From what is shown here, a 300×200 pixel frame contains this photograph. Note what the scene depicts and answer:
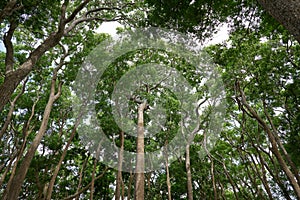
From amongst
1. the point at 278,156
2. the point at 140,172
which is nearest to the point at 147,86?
the point at 140,172

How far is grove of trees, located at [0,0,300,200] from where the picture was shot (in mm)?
6359

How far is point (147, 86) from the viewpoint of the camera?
1517cm

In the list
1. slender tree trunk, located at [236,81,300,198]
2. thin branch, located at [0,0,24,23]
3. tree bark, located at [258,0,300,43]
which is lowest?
tree bark, located at [258,0,300,43]

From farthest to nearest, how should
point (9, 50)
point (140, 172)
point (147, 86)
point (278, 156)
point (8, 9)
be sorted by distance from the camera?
point (147, 86), point (140, 172), point (278, 156), point (9, 50), point (8, 9)

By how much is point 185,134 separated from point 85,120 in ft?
22.8

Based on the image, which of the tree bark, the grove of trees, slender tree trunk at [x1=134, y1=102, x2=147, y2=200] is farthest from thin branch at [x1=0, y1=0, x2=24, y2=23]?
slender tree trunk at [x1=134, y1=102, x2=147, y2=200]

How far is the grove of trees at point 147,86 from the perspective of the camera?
6.36 meters

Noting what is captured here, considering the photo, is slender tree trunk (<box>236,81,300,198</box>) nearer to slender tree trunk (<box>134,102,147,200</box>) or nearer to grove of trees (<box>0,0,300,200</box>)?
grove of trees (<box>0,0,300,200</box>)

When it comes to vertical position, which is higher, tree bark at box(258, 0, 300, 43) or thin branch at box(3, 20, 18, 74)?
thin branch at box(3, 20, 18, 74)

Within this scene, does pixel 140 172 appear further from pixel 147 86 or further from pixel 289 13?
pixel 289 13

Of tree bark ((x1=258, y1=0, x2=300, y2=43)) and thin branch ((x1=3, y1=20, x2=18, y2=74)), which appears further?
thin branch ((x1=3, y1=20, x2=18, y2=74))

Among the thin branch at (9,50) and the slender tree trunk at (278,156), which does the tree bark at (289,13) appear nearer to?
the thin branch at (9,50)

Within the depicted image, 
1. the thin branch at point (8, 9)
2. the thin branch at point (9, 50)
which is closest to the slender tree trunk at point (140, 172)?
the thin branch at point (9, 50)

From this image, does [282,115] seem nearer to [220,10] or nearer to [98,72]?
[220,10]
